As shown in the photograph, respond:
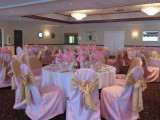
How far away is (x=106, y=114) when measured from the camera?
2.90m

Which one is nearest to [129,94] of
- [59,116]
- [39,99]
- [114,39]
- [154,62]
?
[59,116]

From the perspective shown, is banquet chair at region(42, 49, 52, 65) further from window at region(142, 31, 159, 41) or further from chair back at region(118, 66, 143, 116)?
window at region(142, 31, 159, 41)

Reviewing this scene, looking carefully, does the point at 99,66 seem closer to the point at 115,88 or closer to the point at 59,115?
the point at 115,88

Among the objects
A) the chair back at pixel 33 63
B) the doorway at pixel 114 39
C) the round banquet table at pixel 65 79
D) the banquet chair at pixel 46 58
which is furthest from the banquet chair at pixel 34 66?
the doorway at pixel 114 39

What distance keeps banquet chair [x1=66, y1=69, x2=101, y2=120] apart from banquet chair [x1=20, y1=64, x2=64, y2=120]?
38 centimetres

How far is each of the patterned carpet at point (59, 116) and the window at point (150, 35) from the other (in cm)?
851

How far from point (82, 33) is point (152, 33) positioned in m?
5.54

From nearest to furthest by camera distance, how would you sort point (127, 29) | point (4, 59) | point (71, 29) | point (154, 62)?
point (4, 59)
point (154, 62)
point (127, 29)
point (71, 29)

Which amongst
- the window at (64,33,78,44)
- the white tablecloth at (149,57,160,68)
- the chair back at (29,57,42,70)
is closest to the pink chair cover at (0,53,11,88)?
the chair back at (29,57,42,70)

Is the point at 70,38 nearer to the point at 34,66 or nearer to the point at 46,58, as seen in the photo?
the point at 46,58

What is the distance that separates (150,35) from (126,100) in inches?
425

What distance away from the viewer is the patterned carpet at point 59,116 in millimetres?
3056

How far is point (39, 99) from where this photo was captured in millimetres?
2752

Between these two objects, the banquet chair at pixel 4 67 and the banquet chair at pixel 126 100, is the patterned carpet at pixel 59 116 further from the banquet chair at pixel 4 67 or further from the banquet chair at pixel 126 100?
the banquet chair at pixel 126 100
